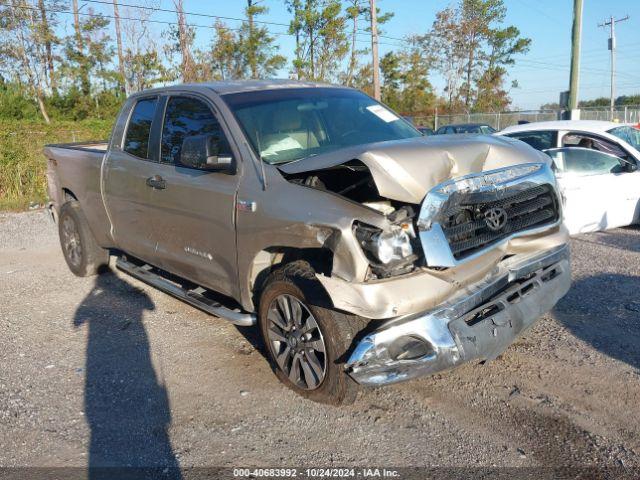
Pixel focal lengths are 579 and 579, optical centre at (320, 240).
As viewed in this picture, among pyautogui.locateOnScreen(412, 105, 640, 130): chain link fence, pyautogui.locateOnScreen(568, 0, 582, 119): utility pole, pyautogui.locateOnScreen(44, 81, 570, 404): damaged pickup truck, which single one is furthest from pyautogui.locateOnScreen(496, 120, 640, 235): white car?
pyautogui.locateOnScreen(412, 105, 640, 130): chain link fence

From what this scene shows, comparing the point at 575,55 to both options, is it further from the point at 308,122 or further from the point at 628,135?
the point at 308,122

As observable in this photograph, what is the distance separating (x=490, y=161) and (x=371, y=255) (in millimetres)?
1047

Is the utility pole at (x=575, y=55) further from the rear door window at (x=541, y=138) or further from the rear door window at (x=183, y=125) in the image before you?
the rear door window at (x=183, y=125)

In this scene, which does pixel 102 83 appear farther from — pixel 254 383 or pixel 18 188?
pixel 254 383

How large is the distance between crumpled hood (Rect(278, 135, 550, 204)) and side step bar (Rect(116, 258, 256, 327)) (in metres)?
1.11

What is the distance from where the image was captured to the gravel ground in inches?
125

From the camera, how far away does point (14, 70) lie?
130 feet

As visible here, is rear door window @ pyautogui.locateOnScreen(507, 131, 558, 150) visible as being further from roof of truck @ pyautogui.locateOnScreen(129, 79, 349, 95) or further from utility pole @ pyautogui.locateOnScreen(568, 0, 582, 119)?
utility pole @ pyautogui.locateOnScreen(568, 0, 582, 119)

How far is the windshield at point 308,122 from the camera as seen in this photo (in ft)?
13.6

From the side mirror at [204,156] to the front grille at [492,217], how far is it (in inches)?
61.8

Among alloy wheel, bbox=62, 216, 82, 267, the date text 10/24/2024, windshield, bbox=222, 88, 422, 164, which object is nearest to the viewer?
the date text 10/24/2024

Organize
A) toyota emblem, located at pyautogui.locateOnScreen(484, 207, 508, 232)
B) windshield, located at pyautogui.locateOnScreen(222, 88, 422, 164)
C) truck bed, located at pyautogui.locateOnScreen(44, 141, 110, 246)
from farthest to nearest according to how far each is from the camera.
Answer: truck bed, located at pyautogui.locateOnScreen(44, 141, 110, 246)
windshield, located at pyautogui.locateOnScreen(222, 88, 422, 164)
toyota emblem, located at pyautogui.locateOnScreen(484, 207, 508, 232)

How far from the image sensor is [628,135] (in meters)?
9.09

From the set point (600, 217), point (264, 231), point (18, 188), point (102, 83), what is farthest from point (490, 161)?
point (102, 83)
